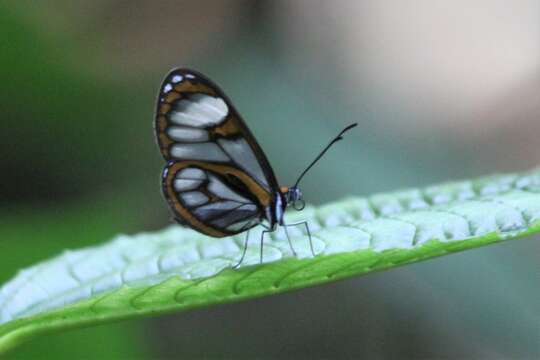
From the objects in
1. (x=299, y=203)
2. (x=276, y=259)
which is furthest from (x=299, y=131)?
(x=276, y=259)

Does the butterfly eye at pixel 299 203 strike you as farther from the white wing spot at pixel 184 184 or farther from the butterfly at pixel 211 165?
the white wing spot at pixel 184 184

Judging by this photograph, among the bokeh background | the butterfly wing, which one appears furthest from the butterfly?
the bokeh background

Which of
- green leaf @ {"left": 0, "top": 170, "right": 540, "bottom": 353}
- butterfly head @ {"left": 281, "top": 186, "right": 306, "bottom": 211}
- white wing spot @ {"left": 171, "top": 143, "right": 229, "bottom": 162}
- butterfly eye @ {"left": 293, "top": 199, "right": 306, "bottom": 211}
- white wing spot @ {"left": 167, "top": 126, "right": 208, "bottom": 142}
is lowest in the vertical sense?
green leaf @ {"left": 0, "top": 170, "right": 540, "bottom": 353}

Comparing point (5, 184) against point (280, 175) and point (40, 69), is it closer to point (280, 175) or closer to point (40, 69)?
point (40, 69)

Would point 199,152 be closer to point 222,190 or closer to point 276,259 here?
point 222,190

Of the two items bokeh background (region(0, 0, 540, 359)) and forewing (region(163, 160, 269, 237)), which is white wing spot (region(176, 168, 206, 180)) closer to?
forewing (region(163, 160, 269, 237))

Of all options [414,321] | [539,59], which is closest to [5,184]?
[414,321]

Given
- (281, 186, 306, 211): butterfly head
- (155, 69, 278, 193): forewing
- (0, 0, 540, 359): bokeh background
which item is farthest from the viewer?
(0, 0, 540, 359): bokeh background
